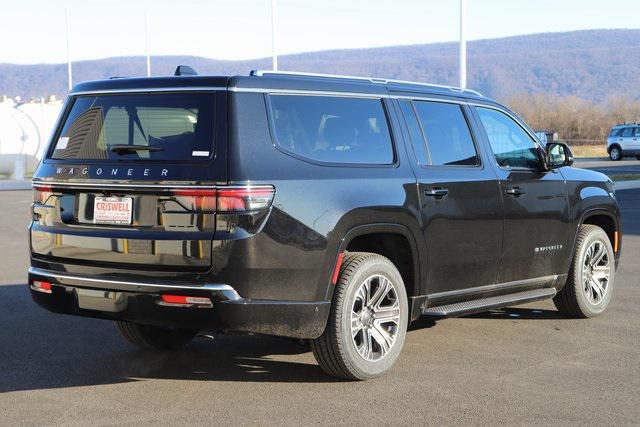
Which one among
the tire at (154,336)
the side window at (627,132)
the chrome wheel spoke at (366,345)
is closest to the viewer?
the chrome wheel spoke at (366,345)

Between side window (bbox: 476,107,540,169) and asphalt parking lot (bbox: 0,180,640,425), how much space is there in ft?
4.44

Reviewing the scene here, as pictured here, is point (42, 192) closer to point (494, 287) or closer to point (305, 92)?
point (305, 92)

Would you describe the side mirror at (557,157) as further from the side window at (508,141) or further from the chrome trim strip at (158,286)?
the chrome trim strip at (158,286)

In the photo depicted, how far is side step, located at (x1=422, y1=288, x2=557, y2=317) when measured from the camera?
6.97 m

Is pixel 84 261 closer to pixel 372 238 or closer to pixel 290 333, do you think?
pixel 290 333

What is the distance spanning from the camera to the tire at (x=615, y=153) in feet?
167

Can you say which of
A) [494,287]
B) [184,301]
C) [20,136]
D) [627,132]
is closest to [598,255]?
[494,287]

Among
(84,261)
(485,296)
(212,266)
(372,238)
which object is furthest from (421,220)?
(84,261)

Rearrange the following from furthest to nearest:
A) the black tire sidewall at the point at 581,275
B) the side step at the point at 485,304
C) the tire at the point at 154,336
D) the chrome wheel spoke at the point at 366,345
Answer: the black tire sidewall at the point at 581,275 < the tire at the point at 154,336 < the side step at the point at 485,304 < the chrome wheel spoke at the point at 366,345

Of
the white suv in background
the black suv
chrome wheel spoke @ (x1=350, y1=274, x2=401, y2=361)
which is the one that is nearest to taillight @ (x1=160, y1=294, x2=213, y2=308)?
the black suv

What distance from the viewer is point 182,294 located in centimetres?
571

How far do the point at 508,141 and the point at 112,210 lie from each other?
3348 millimetres

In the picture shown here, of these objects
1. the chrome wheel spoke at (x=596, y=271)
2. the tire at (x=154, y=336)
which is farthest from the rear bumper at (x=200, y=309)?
the chrome wheel spoke at (x=596, y=271)

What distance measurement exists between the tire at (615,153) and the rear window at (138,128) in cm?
4746
